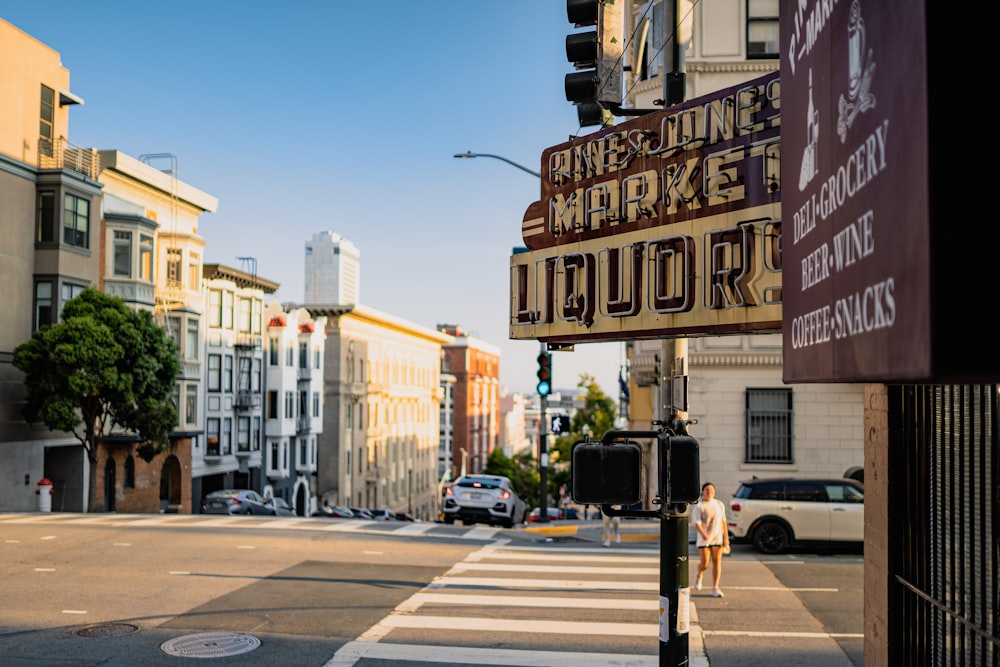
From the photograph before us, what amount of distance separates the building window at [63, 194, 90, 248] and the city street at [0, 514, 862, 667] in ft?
58.7

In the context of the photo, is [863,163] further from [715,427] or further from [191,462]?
[191,462]

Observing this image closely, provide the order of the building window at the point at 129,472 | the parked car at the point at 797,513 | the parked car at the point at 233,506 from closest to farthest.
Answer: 1. the parked car at the point at 797,513
2. the parked car at the point at 233,506
3. the building window at the point at 129,472

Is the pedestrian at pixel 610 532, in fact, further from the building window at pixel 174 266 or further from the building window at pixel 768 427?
the building window at pixel 174 266

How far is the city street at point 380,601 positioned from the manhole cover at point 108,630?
0.04 meters

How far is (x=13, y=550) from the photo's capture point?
18047mm

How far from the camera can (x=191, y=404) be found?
48938 mm

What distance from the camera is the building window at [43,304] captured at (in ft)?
118

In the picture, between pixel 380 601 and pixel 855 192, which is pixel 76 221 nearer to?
pixel 380 601

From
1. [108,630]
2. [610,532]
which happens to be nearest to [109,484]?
[610,532]

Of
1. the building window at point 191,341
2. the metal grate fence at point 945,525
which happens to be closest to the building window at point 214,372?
the building window at point 191,341

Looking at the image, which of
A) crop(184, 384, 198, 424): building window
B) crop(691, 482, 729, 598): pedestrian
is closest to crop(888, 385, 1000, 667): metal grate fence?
crop(691, 482, 729, 598): pedestrian

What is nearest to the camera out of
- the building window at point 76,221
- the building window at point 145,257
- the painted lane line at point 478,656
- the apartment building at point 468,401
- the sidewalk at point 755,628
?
the painted lane line at point 478,656

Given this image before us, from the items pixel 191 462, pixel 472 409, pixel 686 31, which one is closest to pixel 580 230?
pixel 686 31

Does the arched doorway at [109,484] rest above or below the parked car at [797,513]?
below
